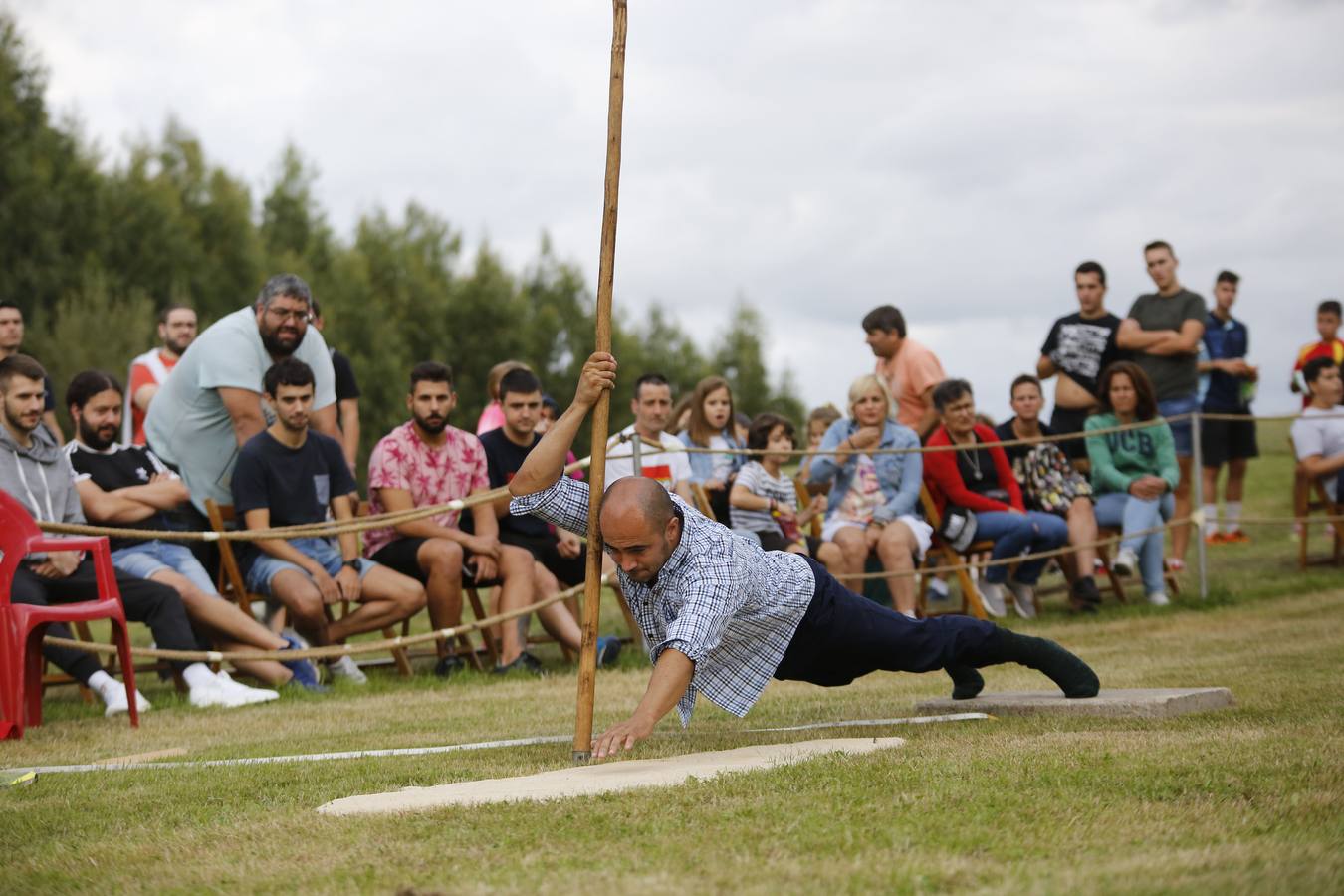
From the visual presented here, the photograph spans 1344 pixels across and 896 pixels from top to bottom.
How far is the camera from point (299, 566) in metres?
8.82

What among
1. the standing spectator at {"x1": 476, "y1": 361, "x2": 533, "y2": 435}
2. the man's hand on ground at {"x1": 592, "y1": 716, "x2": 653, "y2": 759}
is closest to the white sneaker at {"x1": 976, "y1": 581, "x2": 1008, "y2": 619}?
the standing spectator at {"x1": 476, "y1": 361, "x2": 533, "y2": 435}

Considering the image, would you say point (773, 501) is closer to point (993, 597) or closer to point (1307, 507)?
point (993, 597)

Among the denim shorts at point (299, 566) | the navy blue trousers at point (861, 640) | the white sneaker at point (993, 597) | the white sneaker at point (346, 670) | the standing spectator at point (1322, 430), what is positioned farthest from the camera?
the standing spectator at point (1322, 430)

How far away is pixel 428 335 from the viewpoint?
1919 inches

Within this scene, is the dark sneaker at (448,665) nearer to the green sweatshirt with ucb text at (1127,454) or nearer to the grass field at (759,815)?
the grass field at (759,815)

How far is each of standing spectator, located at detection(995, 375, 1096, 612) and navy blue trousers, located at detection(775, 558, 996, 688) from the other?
5.17 meters

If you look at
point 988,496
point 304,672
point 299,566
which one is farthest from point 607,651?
point 988,496

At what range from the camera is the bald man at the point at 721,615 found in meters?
5.07

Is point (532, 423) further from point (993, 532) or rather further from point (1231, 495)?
point (1231, 495)

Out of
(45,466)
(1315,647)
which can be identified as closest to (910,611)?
(1315,647)

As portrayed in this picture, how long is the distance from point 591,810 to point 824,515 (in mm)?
6829

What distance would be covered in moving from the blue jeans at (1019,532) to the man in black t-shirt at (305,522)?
4.11 meters

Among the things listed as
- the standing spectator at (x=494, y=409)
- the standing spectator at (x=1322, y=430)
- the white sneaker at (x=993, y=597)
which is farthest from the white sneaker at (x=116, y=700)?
the standing spectator at (x=1322, y=430)

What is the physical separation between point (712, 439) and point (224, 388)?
3.43 m
